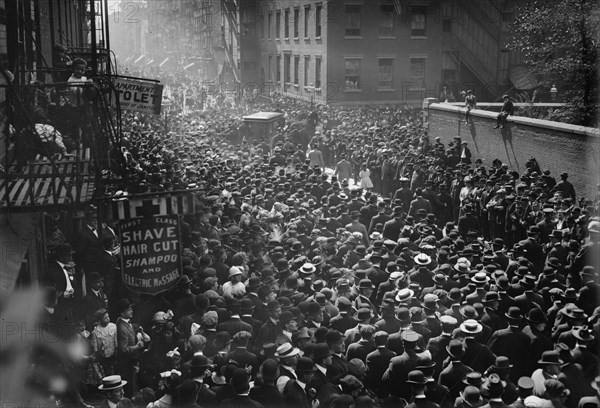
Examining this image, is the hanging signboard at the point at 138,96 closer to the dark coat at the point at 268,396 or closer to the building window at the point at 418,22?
the dark coat at the point at 268,396

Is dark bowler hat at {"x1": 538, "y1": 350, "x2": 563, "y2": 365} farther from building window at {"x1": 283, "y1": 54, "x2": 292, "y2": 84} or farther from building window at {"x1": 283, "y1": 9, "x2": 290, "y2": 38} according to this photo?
building window at {"x1": 283, "y1": 9, "x2": 290, "y2": 38}

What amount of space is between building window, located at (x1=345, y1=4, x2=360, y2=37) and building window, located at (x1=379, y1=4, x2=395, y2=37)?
1.46 metres

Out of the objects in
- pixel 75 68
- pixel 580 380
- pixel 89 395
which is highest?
pixel 75 68

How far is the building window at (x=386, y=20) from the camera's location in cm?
4200

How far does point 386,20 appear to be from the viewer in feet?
139

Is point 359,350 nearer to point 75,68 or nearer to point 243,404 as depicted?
point 243,404

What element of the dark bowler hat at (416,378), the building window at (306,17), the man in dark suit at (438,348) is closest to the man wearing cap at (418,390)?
the dark bowler hat at (416,378)

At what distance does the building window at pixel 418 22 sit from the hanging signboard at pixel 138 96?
31.6 metres

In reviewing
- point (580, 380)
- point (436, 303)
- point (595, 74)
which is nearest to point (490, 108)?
point (595, 74)

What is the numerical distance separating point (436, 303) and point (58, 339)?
4681 millimetres

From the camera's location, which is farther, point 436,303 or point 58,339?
point 436,303

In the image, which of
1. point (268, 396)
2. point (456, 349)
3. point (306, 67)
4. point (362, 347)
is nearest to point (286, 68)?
point (306, 67)

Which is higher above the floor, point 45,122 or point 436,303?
point 45,122

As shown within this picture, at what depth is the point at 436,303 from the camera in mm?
9086
